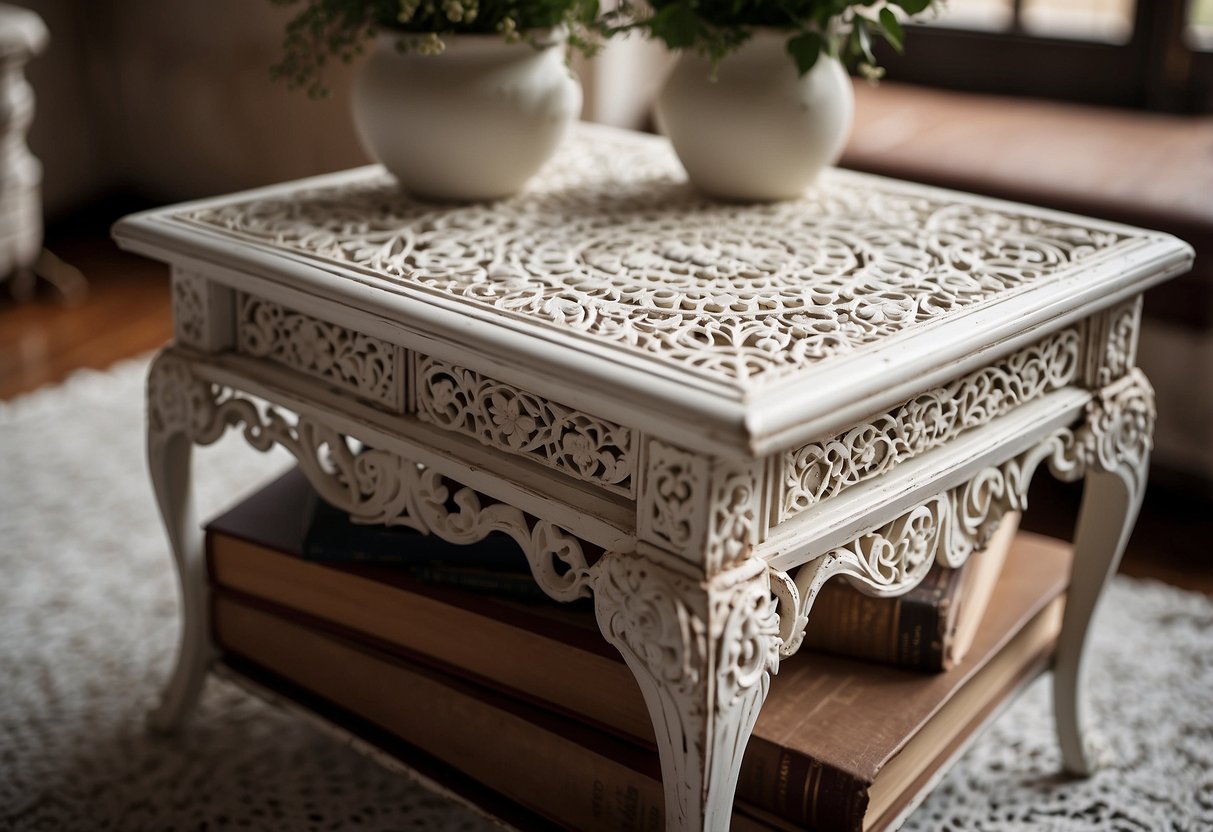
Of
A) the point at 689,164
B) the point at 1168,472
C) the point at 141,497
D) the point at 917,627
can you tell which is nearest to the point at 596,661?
the point at 917,627

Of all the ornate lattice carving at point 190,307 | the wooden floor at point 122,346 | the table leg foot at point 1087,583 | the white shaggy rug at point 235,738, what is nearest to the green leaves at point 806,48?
the table leg foot at point 1087,583

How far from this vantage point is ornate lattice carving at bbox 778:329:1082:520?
0.71 meters

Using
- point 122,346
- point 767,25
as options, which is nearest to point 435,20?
point 767,25

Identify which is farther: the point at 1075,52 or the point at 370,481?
the point at 1075,52

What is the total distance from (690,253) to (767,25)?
0.78ft

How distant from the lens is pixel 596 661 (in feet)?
2.72

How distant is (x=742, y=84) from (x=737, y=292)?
28cm

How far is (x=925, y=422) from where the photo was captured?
30.7 inches

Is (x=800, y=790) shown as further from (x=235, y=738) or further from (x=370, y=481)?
(x=235, y=738)

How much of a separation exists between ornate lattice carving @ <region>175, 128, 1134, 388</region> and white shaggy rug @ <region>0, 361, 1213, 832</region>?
46 centimetres

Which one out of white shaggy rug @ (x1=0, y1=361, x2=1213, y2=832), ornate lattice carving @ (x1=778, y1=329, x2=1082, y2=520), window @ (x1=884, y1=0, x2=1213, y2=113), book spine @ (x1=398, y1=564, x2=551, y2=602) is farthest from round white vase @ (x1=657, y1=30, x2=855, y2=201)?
window @ (x1=884, y1=0, x2=1213, y2=113)

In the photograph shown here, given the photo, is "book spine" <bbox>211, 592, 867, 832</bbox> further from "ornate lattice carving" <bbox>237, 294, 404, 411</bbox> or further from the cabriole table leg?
the cabriole table leg

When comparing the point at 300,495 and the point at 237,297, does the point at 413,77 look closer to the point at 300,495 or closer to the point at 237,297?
the point at 237,297

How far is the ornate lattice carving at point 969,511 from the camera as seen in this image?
728mm
